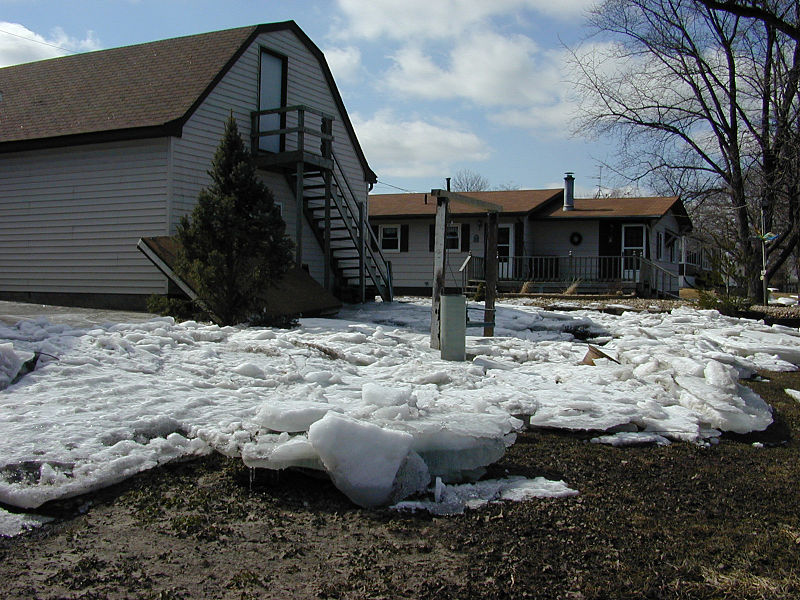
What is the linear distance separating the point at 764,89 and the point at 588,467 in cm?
2241

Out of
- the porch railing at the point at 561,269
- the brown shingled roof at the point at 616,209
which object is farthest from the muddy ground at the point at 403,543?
the brown shingled roof at the point at 616,209

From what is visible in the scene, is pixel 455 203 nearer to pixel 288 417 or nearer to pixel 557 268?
pixel 557 268

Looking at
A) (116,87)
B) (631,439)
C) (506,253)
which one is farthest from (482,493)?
(506,253)

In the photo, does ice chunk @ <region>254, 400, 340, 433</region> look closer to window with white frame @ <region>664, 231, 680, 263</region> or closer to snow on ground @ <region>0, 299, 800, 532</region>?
snow on ground @ <region>0, 299, 800, 532</region>

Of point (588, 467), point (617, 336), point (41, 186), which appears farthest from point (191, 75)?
point (588, 467)

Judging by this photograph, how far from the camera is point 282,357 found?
6.72 meters

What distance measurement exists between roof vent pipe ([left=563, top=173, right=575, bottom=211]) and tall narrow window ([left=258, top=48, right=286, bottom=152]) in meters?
15.0

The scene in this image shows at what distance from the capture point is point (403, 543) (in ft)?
10.4

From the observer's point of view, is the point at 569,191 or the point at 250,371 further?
the point at 569,191

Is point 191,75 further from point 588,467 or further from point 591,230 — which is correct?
point 591,230

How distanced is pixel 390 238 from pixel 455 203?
9.61 ft

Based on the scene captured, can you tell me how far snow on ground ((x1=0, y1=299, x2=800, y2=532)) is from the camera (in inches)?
148

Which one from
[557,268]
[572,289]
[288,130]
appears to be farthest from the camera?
[557,268]

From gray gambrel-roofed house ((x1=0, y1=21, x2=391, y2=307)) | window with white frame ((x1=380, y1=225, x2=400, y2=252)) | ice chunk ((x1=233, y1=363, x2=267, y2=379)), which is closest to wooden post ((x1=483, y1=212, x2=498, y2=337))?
ice chunk ((x1=233, y1=363, x2=267, y2=379))
